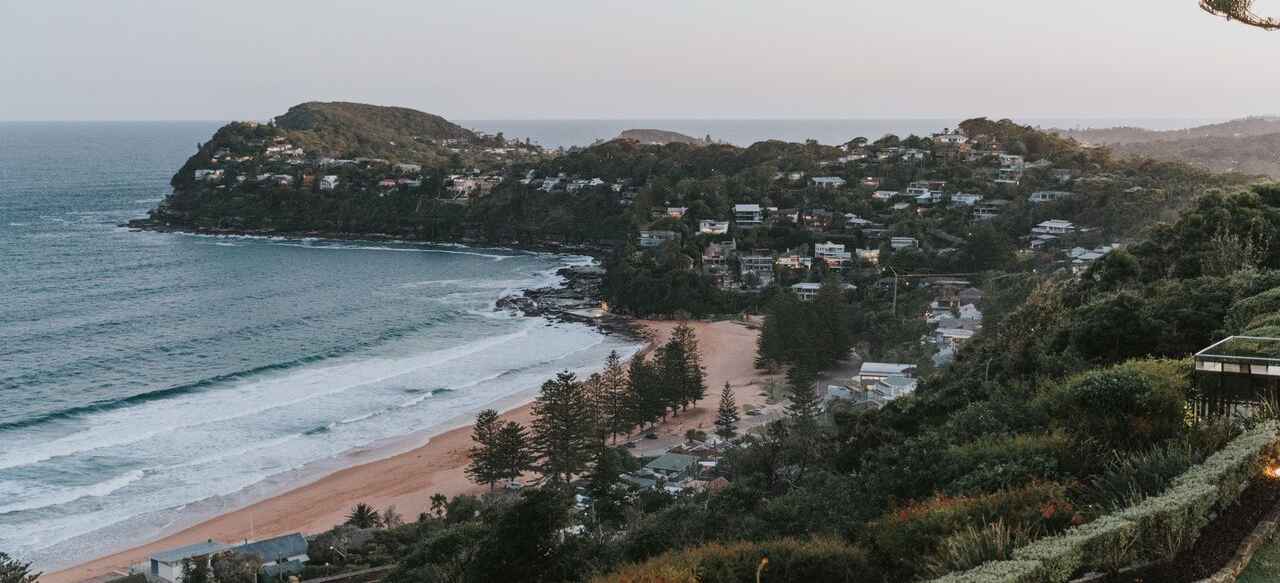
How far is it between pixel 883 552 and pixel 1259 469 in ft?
7.38

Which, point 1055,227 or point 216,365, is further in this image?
point 1055,227

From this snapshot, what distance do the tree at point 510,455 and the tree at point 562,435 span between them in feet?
0.96

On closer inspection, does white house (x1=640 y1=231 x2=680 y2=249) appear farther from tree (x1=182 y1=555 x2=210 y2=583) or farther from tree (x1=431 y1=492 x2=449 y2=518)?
tree (x1=182 y1=555 x2=210 y2=583)

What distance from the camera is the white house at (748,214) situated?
51.4 meters

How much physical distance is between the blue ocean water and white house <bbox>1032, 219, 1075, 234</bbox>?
61.0 feet

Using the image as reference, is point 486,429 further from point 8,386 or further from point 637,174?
point 637,174

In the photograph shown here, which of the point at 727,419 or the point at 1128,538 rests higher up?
the point at 1128,538

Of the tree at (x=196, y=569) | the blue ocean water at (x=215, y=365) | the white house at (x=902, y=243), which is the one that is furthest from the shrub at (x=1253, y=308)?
the white house at (x=902, y=243)

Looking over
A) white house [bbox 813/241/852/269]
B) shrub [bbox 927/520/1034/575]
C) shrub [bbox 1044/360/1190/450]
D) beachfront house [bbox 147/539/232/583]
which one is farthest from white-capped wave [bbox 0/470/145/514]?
white house [bbox 813/241/852/269]

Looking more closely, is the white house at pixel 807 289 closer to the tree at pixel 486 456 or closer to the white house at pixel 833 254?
the white house at pixel 833 254

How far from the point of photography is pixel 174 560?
14.4 meters

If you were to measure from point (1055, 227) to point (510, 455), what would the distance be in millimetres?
29399

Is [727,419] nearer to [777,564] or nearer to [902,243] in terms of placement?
[777,564]

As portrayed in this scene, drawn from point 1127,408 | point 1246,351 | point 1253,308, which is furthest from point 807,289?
point 1127,408
